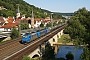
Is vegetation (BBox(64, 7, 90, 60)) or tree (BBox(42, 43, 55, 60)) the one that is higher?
vegetation (BBox(64, 7, 90, 60))

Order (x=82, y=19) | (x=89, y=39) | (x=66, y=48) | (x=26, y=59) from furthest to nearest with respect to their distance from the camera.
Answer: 1. (x=66, y=48)
2. (x=82, y=19)
3. (x=89, y=39)
4. (x=26, y=59)

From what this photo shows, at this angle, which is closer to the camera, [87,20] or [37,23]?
[87,20]

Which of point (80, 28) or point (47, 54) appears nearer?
point (80, 28)

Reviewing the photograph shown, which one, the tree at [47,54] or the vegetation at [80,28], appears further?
the tree at [47,54]

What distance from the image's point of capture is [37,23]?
128750mm

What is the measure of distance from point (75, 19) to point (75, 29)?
7.02 feet

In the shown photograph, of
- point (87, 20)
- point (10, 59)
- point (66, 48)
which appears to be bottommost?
point (66, 48)

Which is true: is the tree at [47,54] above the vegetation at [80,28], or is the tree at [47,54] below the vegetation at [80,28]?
below

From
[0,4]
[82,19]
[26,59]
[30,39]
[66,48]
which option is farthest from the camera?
[0,4]

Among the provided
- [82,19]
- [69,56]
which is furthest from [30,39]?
[82,19]

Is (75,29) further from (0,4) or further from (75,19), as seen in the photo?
(0,4)

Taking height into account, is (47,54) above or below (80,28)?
below

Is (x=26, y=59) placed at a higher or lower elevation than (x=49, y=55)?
higher

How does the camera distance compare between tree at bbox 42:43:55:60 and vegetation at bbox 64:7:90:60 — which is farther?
tree at bbox 42:43:55:60
